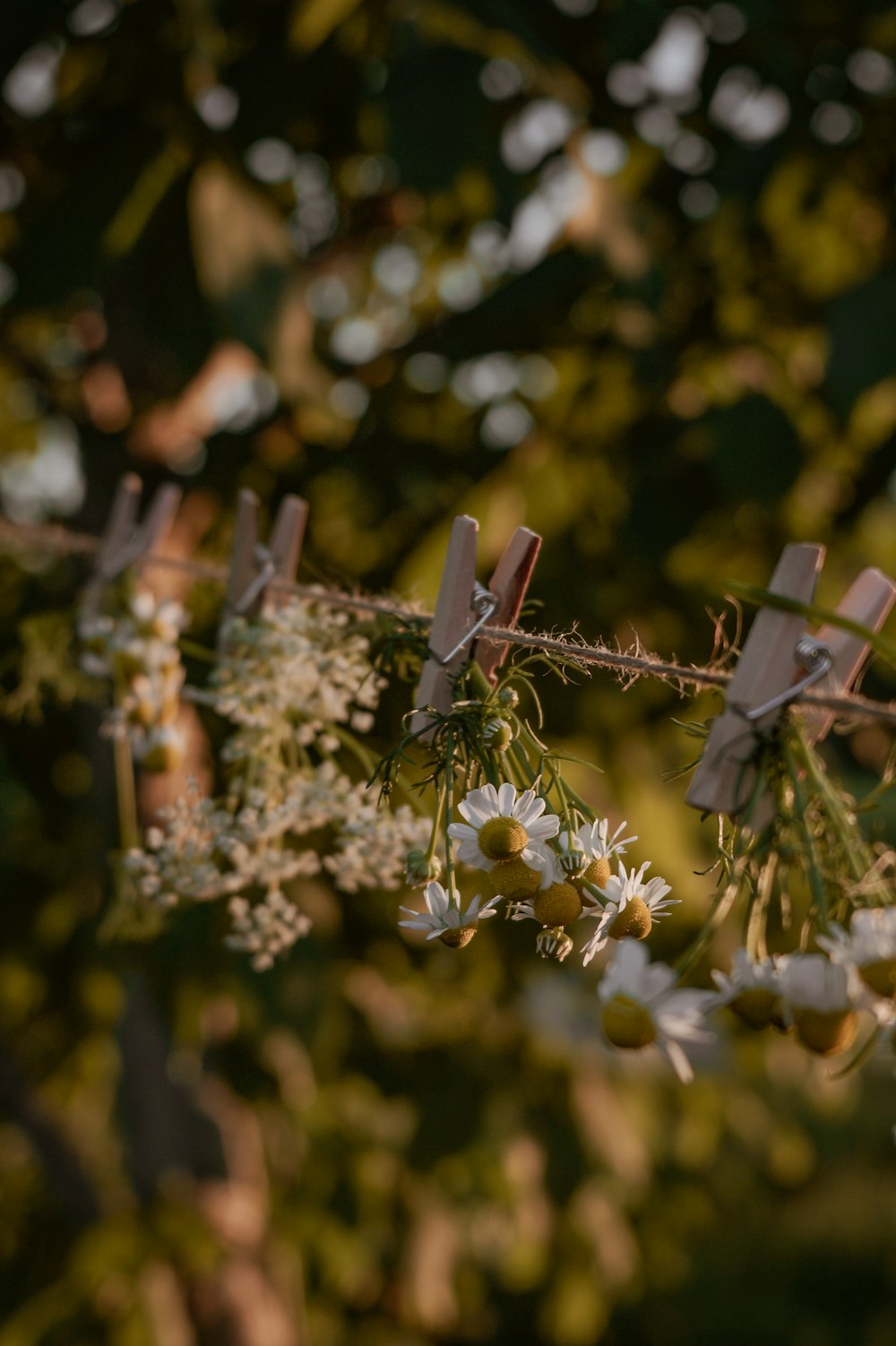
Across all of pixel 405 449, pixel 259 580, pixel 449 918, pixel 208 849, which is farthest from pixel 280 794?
pixel 405 449

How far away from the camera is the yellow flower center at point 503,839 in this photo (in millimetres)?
499

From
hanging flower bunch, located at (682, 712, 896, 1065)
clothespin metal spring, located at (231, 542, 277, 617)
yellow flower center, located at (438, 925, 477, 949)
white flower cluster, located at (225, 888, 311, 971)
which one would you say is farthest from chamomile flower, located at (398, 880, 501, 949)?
clothespin metal spring, located at (231, 542, 277, 617)

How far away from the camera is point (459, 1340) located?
3.79 meters

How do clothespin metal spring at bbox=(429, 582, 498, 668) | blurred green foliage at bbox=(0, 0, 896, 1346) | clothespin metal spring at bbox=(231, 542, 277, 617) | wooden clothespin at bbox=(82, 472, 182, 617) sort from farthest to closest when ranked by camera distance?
blurred green foliage at bbox=(0, 0, 896, 1346), wooden clothespin at bbox=(82, 472, 182, 617), clothespin metal spring at bbox=(231, 542, 277, 617), clothespin metal spring at bbox=(429, 582, 498, 668)

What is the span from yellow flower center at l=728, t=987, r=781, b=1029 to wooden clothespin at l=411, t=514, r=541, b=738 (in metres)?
0.27

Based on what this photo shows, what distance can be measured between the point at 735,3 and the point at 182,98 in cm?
87

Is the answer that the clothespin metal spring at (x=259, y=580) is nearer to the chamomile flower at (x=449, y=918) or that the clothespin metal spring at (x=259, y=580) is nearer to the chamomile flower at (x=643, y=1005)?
the chamomile flower at (x=449, y=918)

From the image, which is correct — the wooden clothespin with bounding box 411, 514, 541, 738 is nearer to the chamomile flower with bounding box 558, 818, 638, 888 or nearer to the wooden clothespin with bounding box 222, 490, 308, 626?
the chamomile flower with bounding box 558, 818, 638, 888

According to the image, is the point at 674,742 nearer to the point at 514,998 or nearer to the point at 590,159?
the point at 514,998

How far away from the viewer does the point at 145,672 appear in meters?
0.93

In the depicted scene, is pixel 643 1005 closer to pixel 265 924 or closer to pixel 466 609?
pixel 466 609

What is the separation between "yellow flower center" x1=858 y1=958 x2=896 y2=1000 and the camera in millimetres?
390

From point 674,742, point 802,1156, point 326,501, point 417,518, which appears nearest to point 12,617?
point 326,501

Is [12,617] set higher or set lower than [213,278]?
lower
